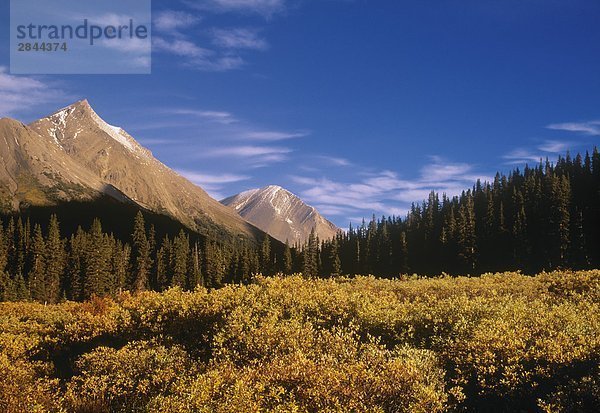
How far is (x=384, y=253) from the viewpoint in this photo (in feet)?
386

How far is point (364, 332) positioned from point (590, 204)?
9167 cm

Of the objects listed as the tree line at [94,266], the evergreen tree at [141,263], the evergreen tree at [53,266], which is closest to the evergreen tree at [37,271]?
the tree line at [94,266]

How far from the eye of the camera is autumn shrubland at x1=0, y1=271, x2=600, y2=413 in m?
9.02

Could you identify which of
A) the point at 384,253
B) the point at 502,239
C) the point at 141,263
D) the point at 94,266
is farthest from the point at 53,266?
the point at 502,239

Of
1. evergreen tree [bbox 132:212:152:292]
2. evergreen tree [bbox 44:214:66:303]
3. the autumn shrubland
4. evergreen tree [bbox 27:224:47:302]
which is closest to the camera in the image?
the autumn shrubland

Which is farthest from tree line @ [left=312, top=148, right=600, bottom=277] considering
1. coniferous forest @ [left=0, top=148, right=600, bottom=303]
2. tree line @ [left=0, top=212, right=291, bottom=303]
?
tree line @ [left=0, top=212, right=291, bottom=303]

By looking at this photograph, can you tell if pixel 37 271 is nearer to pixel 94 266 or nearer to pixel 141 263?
pixel 94 266

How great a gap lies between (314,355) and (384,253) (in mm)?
109199

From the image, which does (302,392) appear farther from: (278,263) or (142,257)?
(278,263)

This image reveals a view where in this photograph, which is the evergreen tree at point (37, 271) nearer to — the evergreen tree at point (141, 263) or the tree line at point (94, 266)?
the tree line at point (94, 266)

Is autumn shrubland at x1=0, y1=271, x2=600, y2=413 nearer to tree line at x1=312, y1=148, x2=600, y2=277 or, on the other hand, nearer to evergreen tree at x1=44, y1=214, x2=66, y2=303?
tree line at x1=312, y1=148, x2=600, y2=277

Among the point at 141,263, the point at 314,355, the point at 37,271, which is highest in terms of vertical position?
the point at 141,263

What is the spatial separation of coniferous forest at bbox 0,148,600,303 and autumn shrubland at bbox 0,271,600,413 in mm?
54871

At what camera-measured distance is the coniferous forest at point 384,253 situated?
8056 centimetres
